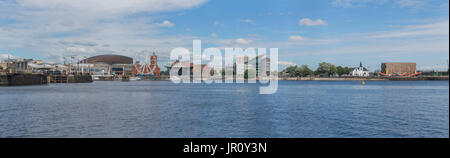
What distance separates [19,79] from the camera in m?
118

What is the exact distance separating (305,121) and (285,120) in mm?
1923

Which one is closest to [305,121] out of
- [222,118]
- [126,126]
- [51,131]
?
[222,118]

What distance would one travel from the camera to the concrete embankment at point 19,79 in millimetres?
111381

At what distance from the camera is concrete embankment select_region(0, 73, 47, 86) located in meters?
111
